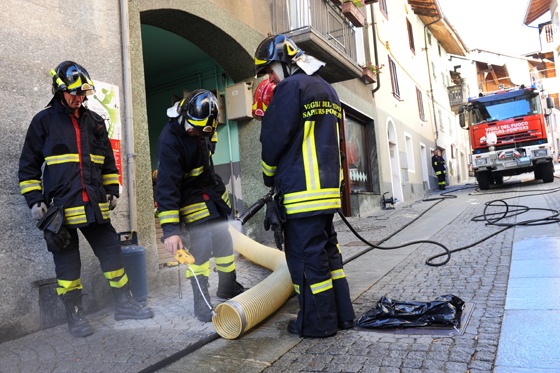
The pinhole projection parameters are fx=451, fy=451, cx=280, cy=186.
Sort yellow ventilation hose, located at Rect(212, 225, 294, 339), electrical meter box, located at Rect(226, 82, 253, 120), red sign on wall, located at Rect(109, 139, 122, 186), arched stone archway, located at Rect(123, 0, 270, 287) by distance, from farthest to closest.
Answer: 1. electrical meter box, located at Rect(226, 82, 253, 120)
2. arched stone archway, located at Rect(123, 0, 270, 287)
3. red sign on wall, located at Rect(109, 139, 122, 186)
4. yellow ventilation hose, located at Rect(212, 225, 294, 339)

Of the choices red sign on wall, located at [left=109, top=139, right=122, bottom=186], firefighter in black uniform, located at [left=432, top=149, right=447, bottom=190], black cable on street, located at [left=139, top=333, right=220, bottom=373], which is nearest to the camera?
black cable on street, located at [left=139, top=333, right=220, bottom=373]

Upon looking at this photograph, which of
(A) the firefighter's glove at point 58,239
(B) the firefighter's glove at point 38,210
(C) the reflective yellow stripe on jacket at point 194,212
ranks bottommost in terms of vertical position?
(A) the firefighter's glove at point 58,239

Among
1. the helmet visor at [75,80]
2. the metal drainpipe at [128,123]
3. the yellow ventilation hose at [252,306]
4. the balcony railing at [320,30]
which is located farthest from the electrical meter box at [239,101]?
the helmet visor at [75,80]

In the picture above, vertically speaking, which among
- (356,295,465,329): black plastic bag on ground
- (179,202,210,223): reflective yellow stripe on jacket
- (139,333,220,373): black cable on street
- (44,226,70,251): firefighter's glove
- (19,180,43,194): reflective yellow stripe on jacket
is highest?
(19,180,43,194): reflective yellow stripe on jacket

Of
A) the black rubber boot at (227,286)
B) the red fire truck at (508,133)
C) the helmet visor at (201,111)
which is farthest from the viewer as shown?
the red fire truck at (508,133)

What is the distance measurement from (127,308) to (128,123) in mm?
1899

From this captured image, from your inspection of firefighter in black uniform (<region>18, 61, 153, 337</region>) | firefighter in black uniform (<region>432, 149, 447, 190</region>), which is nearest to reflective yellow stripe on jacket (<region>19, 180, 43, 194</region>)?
firefighter in black uniform (<region>18, 61, 153, 337</region>)

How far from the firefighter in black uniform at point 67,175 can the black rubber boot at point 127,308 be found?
0.34 m

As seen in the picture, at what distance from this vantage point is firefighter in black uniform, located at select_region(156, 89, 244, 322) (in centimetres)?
329

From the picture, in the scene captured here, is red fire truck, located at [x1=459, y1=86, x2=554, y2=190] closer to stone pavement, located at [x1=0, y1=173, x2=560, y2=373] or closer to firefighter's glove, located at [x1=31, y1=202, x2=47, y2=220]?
stone pavement, located at [x1=0, y1=173, x2=560, y2=373]

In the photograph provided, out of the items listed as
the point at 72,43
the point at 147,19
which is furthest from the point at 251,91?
the point at 72,43

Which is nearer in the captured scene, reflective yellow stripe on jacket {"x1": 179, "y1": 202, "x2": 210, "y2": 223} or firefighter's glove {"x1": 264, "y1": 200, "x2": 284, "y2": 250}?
firefighter's glove {"x1": 264, "y1": 200, "x2": 284, "y2": 250}

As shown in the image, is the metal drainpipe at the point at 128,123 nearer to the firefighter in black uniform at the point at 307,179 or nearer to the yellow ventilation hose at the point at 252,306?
the yellow ventilation hose at the point at 252,306

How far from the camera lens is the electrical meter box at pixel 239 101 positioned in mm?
7500
